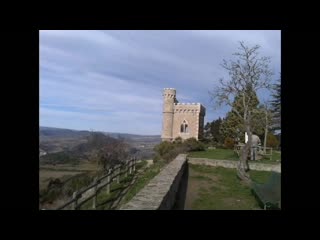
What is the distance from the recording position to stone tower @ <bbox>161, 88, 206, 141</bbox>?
41312 mm

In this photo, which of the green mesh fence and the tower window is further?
the tower window

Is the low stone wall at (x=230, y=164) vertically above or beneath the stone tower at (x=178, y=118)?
beneath

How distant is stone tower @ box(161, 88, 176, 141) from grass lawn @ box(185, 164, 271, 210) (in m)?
25.5

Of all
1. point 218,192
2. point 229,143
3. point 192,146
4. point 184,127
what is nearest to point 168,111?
point 184,127

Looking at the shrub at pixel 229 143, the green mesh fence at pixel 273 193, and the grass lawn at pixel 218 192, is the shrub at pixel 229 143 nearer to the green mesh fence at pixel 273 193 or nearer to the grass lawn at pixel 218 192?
the grass lawn at pixel 218 192

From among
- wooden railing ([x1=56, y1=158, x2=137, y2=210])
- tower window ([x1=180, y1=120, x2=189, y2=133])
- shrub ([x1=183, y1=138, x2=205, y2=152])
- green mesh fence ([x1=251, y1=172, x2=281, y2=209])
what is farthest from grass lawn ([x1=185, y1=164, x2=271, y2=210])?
tower window ([x1=180, y1=120, x2=189, y2=133])

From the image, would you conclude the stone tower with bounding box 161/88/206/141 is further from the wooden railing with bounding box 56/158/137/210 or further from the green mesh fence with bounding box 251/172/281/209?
the green mesh fence with bounding box 251/172/281/209

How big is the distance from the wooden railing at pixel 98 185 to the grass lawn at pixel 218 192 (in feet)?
7.94

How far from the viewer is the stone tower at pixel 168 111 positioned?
4181cm

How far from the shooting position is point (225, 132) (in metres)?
32.9

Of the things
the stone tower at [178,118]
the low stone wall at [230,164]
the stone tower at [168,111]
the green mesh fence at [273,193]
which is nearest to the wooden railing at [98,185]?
the green mesh fence at [273,193]
